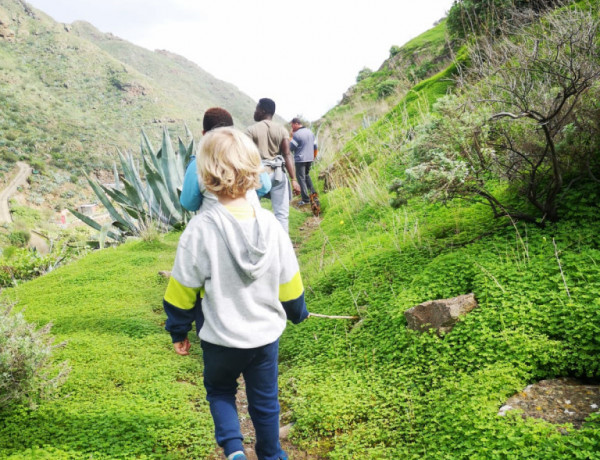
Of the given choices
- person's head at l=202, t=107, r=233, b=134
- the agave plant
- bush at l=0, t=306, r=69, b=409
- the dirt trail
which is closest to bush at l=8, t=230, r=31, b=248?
the dirt trail

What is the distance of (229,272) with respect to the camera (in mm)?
2309

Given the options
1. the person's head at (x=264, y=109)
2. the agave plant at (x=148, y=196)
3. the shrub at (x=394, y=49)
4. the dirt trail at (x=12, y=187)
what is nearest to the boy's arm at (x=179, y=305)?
the person's head at (x=264, y=109)

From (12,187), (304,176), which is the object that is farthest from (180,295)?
(12,187)

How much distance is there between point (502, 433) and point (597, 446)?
430 mm

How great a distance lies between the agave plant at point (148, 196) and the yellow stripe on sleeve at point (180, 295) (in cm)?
692

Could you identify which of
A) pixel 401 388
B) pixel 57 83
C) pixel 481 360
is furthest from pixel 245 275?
pixel 57 83

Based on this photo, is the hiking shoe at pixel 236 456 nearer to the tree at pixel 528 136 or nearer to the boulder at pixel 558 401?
the boulder at pixel 558 401

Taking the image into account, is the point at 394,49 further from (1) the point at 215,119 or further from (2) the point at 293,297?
(2) the point at 293,297

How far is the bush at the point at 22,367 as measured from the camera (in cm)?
Result: 308

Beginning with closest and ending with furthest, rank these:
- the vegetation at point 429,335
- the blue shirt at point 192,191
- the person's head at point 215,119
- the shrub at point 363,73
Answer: the vegetation at point 429,335
the blue shirt at point 192,191
the person's head at point 215,119
the shrub at point 363,73

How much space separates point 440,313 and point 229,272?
5.97 feet

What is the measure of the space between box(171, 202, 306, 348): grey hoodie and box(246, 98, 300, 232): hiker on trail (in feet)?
12.4

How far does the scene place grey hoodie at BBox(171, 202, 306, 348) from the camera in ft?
7.43

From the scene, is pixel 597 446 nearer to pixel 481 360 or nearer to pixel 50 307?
pixel 481 360
